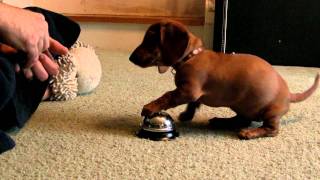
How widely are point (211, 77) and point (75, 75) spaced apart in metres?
0.47

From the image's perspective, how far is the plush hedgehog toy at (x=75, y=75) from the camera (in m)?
1.24

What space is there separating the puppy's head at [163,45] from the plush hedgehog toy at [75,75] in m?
0.33

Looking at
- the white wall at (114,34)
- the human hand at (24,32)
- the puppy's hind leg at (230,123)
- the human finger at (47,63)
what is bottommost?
the white wall at (114,34)

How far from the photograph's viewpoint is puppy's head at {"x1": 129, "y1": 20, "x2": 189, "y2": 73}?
37.4 inches

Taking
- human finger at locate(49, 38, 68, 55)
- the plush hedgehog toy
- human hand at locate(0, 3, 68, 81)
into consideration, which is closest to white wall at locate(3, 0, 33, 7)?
the plush hedgehog toy

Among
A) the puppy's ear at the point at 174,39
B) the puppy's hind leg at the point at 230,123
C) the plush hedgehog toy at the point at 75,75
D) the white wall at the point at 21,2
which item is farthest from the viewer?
the white wall at the point at 21,2

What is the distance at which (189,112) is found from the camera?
1.09m

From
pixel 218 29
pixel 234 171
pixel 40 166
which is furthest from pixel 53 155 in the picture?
pixel 218 29

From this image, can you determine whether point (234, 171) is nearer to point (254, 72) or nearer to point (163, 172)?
point (163, 172)

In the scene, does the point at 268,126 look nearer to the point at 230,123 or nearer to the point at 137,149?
the point at 230,123

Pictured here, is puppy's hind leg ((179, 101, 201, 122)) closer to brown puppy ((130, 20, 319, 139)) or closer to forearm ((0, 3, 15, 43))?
brown puppy ((130, 20, 319, 139))

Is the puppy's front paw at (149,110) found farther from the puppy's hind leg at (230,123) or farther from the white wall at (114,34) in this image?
the white wall at (114,34)

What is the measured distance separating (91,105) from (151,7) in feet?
3.41

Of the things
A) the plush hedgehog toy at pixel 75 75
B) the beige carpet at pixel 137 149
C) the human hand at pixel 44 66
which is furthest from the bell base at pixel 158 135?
the plush hedgehog toy at pixel 75 75
